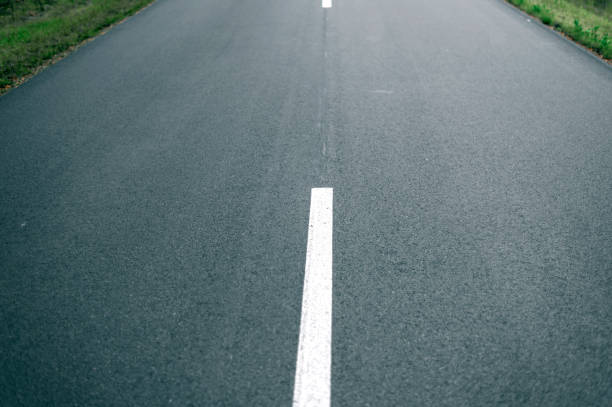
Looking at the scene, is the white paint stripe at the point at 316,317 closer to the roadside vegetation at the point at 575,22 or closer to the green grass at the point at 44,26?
the green grass at the point at 44,26

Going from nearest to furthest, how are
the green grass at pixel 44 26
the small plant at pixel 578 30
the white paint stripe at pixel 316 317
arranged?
the white paint stripe at pixel 316 317 → the green grass at pixel 44 26 → the small plant at pixel 578 30

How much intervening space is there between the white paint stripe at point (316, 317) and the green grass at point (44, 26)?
6.01 metres

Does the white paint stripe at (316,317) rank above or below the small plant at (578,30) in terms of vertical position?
below

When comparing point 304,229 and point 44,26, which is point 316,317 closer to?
point 304,229

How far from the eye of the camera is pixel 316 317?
254 cm

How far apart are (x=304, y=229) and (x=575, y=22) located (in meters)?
7.72

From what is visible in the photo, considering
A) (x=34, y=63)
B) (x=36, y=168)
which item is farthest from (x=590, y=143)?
(x=34, y=63)

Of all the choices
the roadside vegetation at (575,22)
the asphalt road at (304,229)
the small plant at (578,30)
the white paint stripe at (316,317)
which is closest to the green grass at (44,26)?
the asphalt road at (304,229)

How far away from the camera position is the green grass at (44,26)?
22.6 ft

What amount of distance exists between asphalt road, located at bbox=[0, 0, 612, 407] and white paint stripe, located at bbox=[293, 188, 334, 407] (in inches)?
2.3

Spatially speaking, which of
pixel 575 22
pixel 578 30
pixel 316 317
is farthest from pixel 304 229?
pixel 575 22

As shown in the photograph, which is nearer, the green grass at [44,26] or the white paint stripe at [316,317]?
the white paint stripe at [316,317]

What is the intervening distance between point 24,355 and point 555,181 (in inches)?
178

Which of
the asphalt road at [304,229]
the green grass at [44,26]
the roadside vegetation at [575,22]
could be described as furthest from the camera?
the green grass at [44,26]
